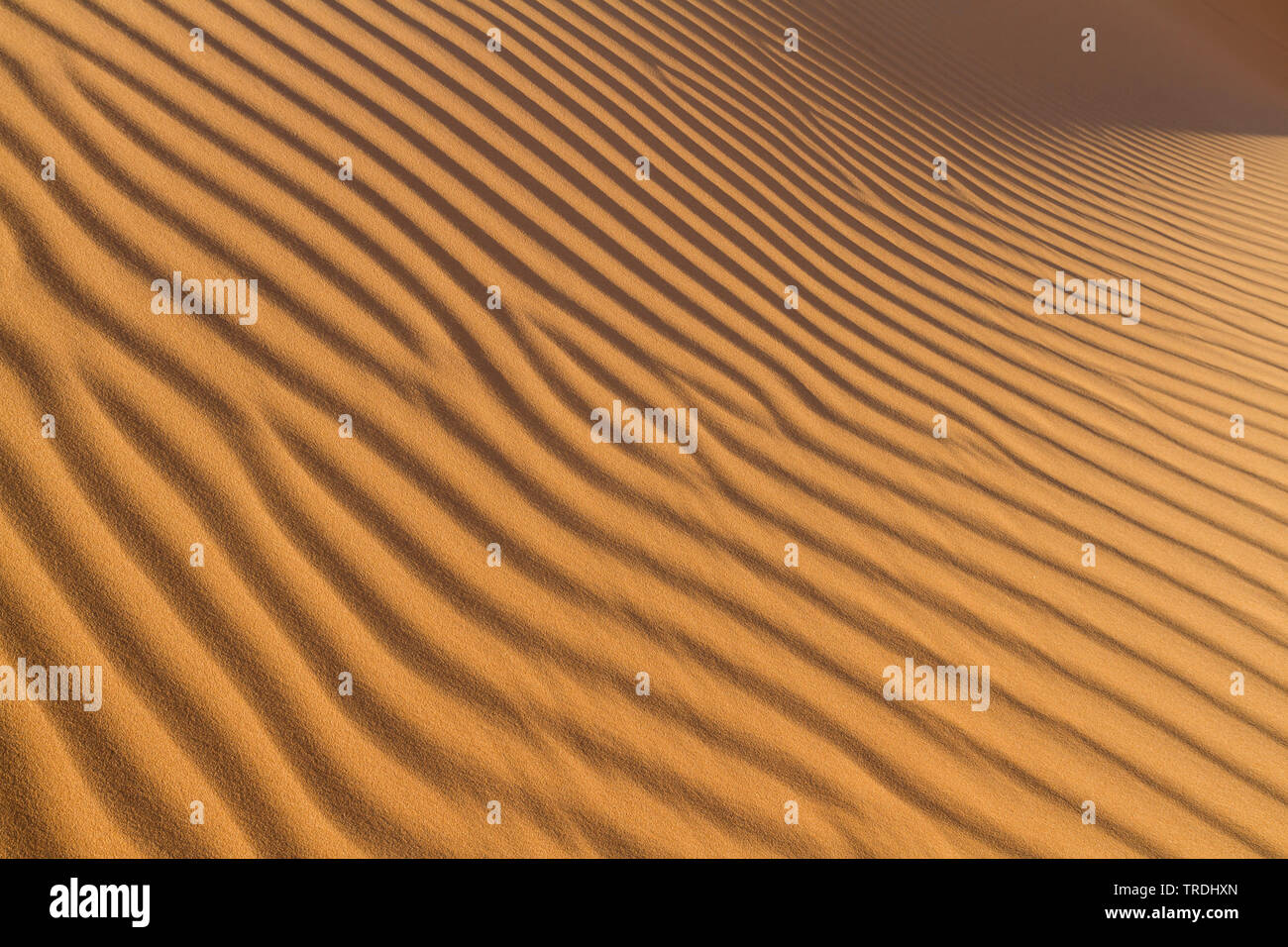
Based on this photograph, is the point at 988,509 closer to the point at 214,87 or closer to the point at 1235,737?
the point at 1235,737

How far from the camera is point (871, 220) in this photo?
3852 millimetres

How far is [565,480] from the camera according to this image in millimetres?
2418

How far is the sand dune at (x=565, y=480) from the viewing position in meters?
1.82

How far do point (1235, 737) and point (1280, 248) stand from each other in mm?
3465

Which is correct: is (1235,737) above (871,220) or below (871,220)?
below

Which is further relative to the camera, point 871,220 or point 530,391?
point 871,220

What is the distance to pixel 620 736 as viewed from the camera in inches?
77.3

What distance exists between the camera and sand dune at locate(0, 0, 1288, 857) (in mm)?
1823

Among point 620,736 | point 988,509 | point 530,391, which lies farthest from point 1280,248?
point 620,736

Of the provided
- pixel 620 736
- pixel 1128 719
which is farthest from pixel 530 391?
pixel 1128 719
